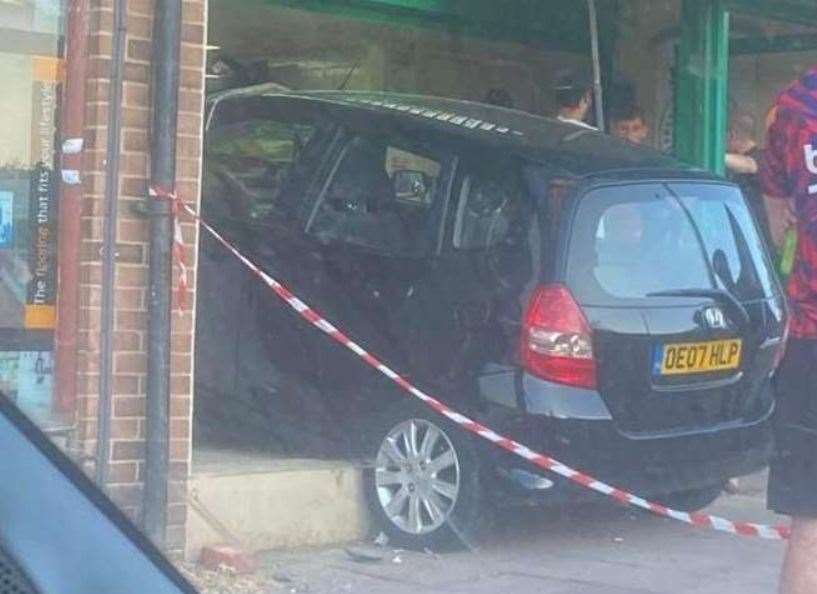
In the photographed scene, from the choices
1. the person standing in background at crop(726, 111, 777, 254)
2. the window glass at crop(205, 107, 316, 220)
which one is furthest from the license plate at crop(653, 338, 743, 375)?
the person standing in background at crop(726, 111, 777, 254)

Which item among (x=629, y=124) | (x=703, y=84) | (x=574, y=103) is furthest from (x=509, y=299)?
(x=703, y=84)

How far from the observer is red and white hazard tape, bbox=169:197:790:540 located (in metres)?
7.20

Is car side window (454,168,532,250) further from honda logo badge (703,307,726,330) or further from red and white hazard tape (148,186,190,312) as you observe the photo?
red and white hazard tape (148,186,190,312)

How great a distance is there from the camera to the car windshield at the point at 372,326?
22.1 ft

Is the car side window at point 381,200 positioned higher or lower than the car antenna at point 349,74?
lower

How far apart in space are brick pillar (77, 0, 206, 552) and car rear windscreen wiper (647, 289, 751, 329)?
2.01m

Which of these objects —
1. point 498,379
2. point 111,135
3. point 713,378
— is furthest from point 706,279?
point 111,135

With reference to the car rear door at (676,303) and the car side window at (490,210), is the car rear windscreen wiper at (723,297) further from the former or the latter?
the car side window at (490,210)

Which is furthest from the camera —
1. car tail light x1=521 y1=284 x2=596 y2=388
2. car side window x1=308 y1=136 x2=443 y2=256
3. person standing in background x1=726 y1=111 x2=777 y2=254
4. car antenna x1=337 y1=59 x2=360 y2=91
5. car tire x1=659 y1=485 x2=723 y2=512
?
car antenna x1=337 y1=59 x2=360 y2=91

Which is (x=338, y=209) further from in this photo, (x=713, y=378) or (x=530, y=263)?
(x=713, y=378)

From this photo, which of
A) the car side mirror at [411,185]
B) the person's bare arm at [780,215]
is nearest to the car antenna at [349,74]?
the car side mirror at [411,185]

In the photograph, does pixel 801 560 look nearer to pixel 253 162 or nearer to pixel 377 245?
pixel 377 245

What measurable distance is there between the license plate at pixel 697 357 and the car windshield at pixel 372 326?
0.05 feet

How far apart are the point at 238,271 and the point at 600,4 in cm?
488
